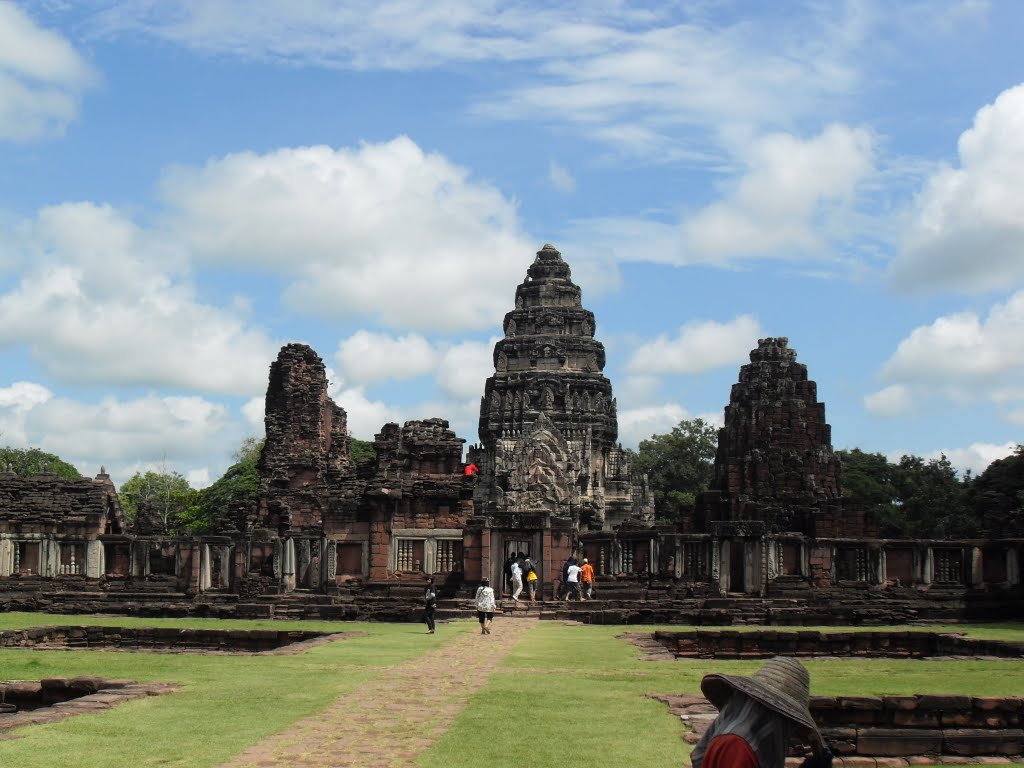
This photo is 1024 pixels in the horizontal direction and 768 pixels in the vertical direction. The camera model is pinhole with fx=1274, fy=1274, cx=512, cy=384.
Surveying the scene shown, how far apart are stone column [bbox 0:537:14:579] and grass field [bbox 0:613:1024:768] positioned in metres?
18.3

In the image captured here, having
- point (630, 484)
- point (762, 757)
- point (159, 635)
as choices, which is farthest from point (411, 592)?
point (630, 484)

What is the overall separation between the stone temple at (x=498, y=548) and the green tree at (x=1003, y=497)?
27cm

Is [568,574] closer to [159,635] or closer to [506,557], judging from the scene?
[506,557]

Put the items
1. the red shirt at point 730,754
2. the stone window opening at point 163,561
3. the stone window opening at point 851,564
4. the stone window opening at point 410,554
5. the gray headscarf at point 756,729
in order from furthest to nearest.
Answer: the stone window opening at point 163,561, the stone window opening at point 410,554, the stone window opening at point 851,564, the gray headscarf at point 756,729, the red shirt at point 730,754

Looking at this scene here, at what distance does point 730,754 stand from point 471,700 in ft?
25.4

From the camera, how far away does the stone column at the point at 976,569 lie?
32750 mm

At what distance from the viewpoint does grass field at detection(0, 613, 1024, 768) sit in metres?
10.6

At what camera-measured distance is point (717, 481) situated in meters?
44.7

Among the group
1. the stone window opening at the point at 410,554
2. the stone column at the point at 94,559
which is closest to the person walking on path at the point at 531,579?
the stone window opening at the point at 410,554

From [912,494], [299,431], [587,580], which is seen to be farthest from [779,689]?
[912,494]

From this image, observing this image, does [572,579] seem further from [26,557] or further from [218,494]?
[218,494]

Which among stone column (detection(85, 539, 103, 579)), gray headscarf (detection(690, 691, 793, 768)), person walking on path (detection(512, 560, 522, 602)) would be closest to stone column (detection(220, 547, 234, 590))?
stone column (detection(85, 539, 103, 579))

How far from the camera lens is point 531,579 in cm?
3152

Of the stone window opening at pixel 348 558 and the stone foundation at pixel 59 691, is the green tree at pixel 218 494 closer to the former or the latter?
the stone window opening at pixel 348 558
